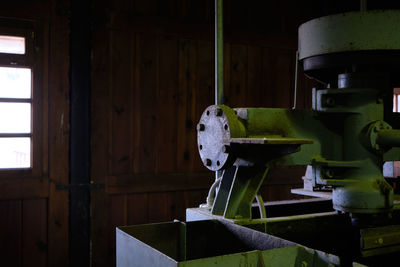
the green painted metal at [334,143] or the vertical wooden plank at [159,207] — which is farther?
the vertical wooden plank at [159,207]

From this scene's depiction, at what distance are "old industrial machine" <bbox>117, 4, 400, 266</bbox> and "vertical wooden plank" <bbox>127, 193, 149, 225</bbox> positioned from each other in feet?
7.46

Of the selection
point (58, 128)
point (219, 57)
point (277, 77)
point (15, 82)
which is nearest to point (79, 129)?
point (58, 128)

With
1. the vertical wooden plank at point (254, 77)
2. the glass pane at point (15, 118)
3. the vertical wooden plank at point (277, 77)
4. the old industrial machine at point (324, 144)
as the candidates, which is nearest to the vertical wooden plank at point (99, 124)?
the glass pane at point (15, 118)

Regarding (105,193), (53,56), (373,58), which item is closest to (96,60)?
(53,56)

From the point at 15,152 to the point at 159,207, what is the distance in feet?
3.65

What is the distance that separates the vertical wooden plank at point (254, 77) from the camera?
3.83 m

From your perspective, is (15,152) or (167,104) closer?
(15,152)

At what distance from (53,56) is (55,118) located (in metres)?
0.43

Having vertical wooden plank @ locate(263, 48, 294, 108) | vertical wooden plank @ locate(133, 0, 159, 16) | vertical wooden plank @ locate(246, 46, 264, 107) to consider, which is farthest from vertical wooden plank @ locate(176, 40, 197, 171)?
vertical wooden plank @ locate(263, 48, 294, 108)

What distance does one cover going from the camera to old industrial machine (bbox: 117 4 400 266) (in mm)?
1038

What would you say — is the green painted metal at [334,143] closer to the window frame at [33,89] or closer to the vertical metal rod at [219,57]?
the vertical metal rod at [219,57]

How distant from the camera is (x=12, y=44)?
312 cm

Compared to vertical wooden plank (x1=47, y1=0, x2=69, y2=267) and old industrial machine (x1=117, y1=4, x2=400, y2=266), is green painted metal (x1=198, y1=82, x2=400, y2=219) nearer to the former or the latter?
old industrial machine (x1=117, y1=4, x2=400, y2=266)

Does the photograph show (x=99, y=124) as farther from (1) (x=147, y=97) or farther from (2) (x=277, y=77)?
(2) (x=277, y=77)
